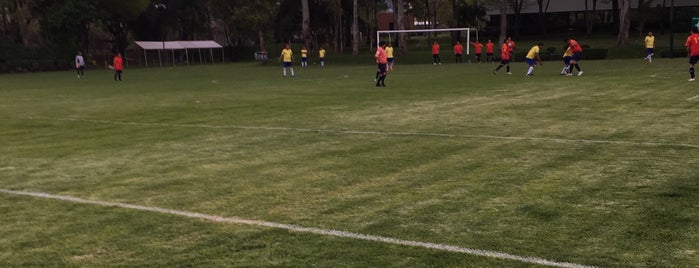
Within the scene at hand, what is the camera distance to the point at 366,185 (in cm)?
752

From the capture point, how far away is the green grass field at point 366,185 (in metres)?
5.19

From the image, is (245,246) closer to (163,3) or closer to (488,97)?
(488,97)

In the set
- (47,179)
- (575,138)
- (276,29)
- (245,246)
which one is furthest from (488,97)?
(276,29)

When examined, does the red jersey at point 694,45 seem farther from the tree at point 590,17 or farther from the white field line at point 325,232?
the tree at point 590,17

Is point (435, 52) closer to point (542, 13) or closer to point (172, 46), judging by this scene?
point (542, 13)

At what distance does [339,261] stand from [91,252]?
6.85 feet

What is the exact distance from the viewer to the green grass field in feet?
17.0

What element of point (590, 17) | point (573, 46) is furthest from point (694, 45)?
point (590, 17)

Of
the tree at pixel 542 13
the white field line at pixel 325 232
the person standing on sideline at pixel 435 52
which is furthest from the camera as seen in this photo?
the tree at pixel 542 13

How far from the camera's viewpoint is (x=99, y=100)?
71.7ft

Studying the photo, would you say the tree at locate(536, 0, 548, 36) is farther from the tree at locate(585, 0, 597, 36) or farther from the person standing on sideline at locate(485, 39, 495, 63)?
the person standing on sideline at locate(485, 39, 495, 63)

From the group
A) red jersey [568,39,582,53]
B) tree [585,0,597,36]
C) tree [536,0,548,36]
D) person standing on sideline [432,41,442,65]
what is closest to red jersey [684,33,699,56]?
red jersey [568,39,582,53]

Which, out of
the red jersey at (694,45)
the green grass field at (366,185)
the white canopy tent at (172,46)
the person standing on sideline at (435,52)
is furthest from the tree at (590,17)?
the green grass field at (366,185)

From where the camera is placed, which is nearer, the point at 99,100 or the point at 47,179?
the point at 47,179
